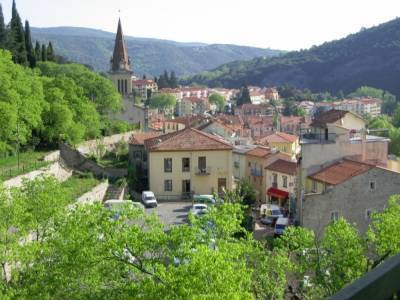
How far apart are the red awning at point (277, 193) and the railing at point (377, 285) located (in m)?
35.0

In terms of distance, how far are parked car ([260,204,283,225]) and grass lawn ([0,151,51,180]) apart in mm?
12621

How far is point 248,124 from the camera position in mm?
105062

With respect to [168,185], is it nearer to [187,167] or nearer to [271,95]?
[187,167]

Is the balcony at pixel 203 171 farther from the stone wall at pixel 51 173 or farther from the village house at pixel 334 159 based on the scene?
the stone wall at pixel 51 173

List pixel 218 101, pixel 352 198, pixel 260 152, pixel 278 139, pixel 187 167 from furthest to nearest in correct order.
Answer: pixel 218 101 → pixel 278 139 → pixel 260 152 → pixel 187 167 → pixel 352 198

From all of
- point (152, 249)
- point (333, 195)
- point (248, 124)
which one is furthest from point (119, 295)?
point (248, 124)

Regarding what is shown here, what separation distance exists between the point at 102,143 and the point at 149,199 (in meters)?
14.6

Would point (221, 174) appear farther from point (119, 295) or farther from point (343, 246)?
point (119, 295)

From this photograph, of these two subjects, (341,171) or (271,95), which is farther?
(271,95)

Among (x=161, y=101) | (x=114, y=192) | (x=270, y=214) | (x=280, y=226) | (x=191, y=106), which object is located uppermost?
(x=280, y=226)

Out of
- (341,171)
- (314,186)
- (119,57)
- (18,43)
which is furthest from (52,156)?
(119,57)

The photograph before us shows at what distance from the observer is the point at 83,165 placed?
4116cm

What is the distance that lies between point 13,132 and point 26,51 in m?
26.8

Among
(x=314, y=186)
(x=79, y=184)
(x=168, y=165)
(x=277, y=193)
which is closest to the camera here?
(x=314, y=186)
